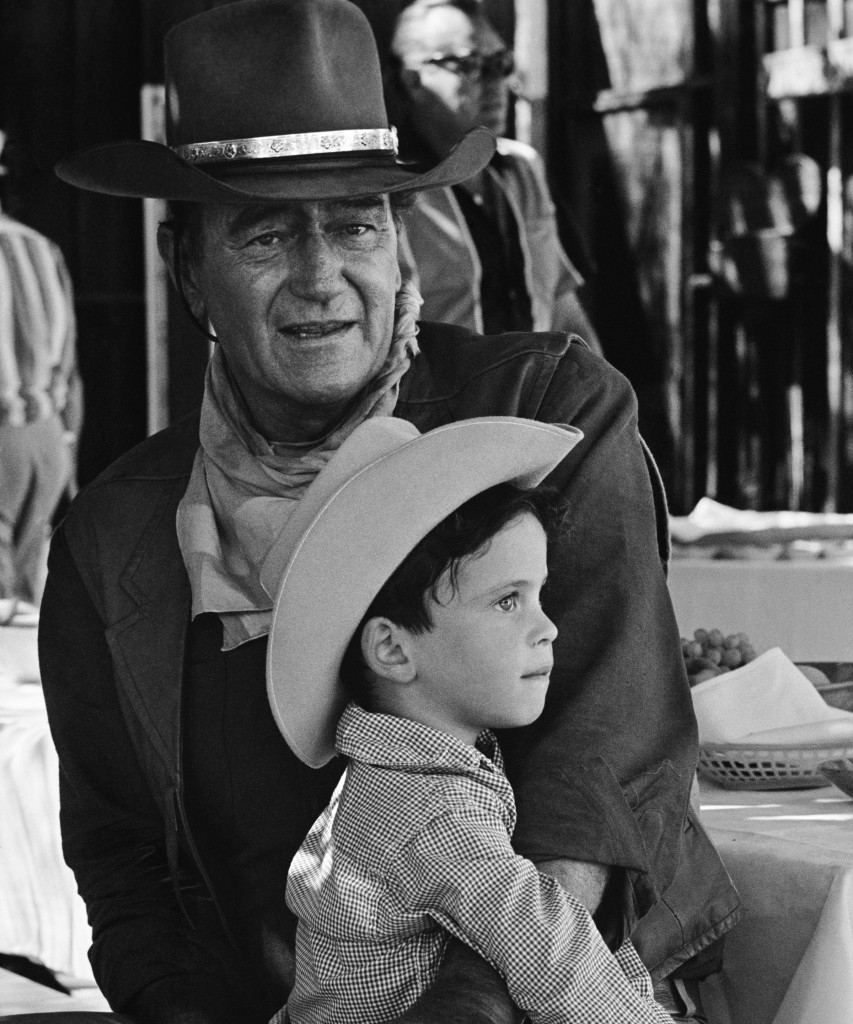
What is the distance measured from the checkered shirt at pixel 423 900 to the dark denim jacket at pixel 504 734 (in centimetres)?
9

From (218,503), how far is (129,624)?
0.16 meters

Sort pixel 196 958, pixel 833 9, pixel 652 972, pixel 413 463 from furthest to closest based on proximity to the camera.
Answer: pixel 833 9 → pixel 196 958 → pixel 652 972 → pixel 413 463

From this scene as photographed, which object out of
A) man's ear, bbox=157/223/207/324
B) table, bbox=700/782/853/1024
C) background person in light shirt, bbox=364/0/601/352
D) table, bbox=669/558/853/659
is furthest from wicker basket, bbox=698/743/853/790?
background person in light shirt, bbox=364/0/601/352

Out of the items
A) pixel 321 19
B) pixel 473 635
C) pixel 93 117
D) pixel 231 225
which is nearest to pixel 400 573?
pixel 473 635

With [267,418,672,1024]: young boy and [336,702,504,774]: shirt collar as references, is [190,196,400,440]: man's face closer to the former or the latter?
[267,418,672,1024]: young boy

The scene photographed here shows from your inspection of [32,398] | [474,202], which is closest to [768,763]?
[474,202]

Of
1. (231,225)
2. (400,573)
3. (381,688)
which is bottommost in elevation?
(381,688)

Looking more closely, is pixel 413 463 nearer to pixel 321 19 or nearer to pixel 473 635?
pixel 473 635

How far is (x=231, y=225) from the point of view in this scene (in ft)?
5.90

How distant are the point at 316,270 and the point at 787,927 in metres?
0.83

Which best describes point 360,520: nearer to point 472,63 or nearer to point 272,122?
point 272,122

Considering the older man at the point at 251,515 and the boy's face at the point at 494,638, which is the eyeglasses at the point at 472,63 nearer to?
the older man at the point at 251,515

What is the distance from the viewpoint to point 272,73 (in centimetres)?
181

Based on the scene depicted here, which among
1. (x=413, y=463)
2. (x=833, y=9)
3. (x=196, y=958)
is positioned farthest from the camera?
(x=833, y=9)
